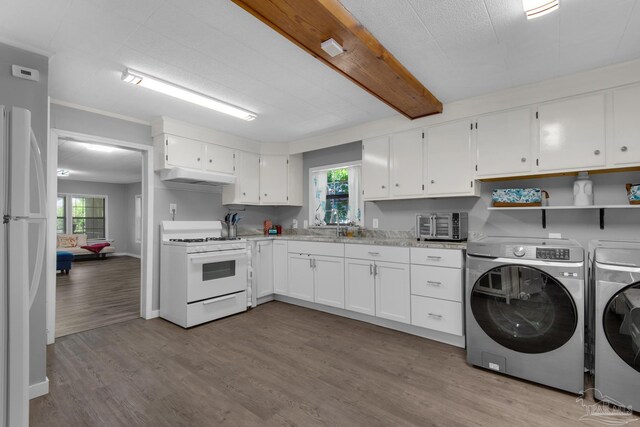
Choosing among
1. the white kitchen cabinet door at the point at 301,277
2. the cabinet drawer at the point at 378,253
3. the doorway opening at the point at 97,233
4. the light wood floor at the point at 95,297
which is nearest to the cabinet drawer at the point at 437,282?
the cabinet drawer at the point at 378,253

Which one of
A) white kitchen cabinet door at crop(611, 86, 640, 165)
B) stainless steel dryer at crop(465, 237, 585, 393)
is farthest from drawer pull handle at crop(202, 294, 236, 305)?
white kitchen cabinet door at crop(611, 86, 640, 165)

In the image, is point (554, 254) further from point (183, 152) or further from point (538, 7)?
point (183, 152)

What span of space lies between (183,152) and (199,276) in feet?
5.05

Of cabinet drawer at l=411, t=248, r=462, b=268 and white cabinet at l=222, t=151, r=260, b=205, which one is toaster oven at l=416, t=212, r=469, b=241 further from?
white cabinet at l=222, t=151, r=260, b=205

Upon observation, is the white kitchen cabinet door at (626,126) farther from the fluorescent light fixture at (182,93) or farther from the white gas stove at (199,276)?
the white gas stove at (199,276)

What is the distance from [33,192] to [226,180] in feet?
6.64

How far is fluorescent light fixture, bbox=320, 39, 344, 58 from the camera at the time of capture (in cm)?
188

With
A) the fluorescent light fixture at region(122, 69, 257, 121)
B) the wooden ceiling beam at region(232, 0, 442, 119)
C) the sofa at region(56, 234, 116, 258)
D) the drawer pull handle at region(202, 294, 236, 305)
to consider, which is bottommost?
the drawer pull handle at region(202, 294, 236, 305)

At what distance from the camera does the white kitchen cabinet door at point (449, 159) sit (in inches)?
121

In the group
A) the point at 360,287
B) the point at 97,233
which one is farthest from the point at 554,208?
the point at 97,233

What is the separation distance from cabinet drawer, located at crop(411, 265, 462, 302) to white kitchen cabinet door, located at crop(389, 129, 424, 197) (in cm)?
90

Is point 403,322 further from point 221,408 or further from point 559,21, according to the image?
point 559,21

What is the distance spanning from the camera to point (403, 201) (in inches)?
151

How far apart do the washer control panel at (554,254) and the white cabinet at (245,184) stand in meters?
3.54
